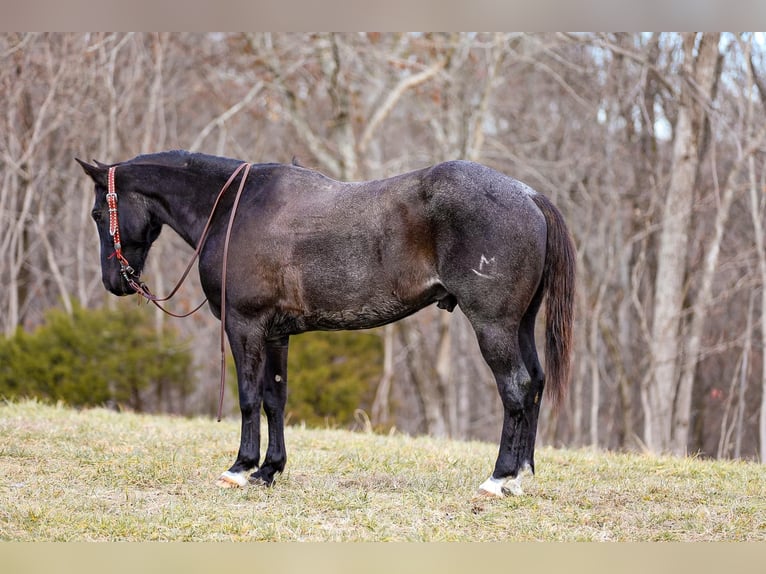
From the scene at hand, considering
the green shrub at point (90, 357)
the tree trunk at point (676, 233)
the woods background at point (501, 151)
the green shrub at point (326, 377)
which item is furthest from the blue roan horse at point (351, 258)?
the green shrub at point (90, 357)

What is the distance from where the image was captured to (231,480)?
5.66 metres

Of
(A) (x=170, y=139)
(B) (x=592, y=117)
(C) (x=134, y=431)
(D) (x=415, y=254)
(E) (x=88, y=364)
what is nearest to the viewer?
(D) (x=415, y=254)

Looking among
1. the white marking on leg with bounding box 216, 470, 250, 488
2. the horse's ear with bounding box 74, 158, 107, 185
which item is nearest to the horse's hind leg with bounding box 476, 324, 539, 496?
the white marking on leg with bounding box 216, 470, 250, 488

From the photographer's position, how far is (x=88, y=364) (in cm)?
1516

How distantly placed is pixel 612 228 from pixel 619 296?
201cm

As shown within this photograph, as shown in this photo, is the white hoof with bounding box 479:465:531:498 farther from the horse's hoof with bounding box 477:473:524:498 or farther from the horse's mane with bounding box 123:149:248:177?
the horse's mane with bounding box 123:149:248:177

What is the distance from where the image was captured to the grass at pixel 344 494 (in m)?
4.70

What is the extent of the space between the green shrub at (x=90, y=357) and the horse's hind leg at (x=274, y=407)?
9.79m

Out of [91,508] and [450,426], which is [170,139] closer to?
[450,426]

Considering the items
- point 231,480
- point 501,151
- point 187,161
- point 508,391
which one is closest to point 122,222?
point 187,161

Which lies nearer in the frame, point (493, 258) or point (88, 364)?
point (493, 258)

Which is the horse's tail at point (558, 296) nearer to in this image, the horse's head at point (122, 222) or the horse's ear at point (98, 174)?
the horse's head at point (122, 222)

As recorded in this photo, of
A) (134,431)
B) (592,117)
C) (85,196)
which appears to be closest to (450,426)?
(592,117)

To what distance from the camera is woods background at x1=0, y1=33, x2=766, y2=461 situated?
13508 mm
